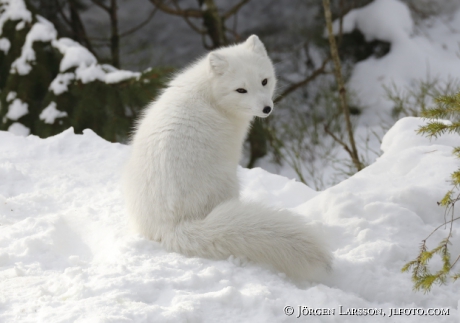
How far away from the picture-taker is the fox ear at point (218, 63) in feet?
10.1

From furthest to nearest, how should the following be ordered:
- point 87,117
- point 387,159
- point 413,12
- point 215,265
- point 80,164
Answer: point 413,12
point 87,117
point 80,164
point 387,159
point 215,265

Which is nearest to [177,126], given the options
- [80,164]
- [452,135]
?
[80,164]

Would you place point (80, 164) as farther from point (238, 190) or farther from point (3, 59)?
point (3, 59)

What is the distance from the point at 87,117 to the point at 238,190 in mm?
2972

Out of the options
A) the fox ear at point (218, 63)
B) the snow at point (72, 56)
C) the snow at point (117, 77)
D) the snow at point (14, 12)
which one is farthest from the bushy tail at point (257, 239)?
the snow at point (14, 12)

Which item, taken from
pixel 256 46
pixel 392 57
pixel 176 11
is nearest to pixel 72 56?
pixel 176 11

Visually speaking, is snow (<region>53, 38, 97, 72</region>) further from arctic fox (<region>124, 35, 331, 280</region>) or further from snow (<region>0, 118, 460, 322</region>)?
arctic fox (<region>124, 35, 331, 280</region>)

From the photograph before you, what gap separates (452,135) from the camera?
353 cm

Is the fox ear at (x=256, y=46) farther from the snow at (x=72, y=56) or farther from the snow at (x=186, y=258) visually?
the snow at (x=72, y=56)

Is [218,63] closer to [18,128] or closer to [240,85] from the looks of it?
[240,85]

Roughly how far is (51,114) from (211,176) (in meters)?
3.14

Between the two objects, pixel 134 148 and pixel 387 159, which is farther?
pixel 387 159

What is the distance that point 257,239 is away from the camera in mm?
2357

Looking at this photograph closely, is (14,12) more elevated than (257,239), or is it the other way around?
(14,12)
